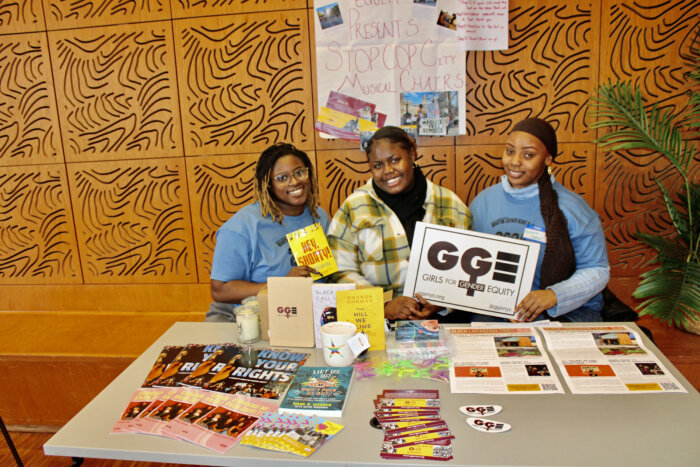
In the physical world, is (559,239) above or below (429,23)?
below

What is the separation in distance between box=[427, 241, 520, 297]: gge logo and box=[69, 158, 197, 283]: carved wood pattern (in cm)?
234

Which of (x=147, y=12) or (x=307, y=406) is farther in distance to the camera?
(x=147, y=12)

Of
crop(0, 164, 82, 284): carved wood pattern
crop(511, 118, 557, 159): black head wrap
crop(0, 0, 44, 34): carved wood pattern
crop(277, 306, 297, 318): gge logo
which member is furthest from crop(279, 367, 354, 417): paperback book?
crop(0, 0, 44, 34): carved wood pattern

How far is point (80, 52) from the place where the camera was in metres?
3.52

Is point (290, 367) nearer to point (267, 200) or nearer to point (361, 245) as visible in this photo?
point (361, 245)

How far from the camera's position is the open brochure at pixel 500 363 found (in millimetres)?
1390

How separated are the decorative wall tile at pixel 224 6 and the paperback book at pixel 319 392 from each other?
2634 millimetres

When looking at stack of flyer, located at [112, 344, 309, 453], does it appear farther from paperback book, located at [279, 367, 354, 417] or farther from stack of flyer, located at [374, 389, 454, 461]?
stack of flyer, located at [374, 389, 454, 461]

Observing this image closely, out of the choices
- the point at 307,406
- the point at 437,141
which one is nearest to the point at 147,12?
the point at 437,141

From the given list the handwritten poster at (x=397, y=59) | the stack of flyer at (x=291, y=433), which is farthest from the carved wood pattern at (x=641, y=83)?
the stack of flyer at (x=291, y=433)

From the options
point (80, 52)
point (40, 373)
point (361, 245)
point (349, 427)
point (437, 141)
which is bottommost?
point (40, 373)

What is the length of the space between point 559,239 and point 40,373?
3043 mm

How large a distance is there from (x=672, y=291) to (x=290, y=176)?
219 centimetres

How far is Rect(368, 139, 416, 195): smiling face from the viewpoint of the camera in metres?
2.10
